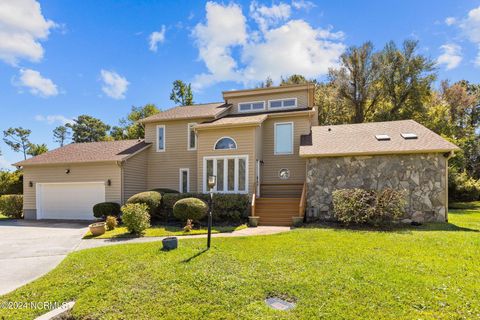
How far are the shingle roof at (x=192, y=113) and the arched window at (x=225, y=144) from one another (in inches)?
96.6

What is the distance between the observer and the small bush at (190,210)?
37.6 ft

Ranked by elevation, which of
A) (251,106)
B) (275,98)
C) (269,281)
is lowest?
(269,281)

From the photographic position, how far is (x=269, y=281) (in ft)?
16.8

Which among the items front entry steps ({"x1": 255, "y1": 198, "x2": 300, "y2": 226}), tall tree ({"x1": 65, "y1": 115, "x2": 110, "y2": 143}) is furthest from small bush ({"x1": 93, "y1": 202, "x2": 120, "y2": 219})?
tall tree ({"x1": 65, "y1": 115, "x2": 110, "y2": 143})

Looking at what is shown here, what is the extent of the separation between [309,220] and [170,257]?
7.42m

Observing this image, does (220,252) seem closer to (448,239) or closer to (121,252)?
(121,252)

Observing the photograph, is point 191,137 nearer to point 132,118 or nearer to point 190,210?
point 190,210

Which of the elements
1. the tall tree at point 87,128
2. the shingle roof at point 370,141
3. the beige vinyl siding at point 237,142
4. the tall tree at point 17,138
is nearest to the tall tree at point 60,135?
the tall tree at point 87,128

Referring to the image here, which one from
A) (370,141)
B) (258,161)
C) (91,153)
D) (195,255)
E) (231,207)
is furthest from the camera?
(91,153)

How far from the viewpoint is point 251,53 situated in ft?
69.9

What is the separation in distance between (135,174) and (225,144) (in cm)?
611

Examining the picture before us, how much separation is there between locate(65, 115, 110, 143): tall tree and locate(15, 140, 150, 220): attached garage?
3470 centimetres

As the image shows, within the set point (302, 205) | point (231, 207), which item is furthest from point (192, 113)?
point (302, 205)

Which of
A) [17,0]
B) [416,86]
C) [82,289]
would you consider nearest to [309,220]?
[82,289]
